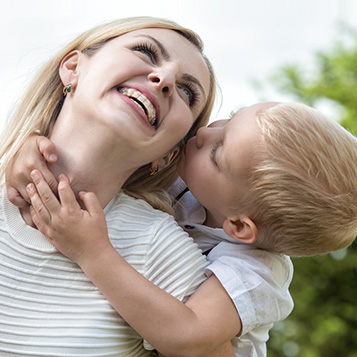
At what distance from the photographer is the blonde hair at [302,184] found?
2.09 meters

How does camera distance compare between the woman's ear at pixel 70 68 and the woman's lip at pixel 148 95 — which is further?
the woman's ear at pixel 70 68

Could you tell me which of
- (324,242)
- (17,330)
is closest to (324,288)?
(324,242)

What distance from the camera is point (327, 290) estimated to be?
850 cm

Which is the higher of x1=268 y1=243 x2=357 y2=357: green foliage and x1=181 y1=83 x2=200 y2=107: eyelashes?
x1=181 y1=83 x2=200 y2=107: eyelashes

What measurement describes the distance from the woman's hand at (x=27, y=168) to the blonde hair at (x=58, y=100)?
0.12m

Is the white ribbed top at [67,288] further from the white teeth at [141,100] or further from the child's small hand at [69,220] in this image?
the white teeth at [141,100]

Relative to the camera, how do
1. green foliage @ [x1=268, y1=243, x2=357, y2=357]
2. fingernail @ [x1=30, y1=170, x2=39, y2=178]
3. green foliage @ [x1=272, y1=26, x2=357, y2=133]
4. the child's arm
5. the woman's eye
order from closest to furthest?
1. the child's arm
2. fingernail @ [x1=30, y1=170, x2=39, y2=178]
3. the woman's eye
4. green foliage @ [x1=268, y1=243, x2=357, y2=357]
5. green foliage @ [x1=272, y1=26, x2=357, y2=133]

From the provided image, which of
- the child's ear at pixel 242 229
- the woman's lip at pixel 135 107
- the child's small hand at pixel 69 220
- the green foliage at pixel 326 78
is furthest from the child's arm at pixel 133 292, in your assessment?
the green foliage at pixel 326 78

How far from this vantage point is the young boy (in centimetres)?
190

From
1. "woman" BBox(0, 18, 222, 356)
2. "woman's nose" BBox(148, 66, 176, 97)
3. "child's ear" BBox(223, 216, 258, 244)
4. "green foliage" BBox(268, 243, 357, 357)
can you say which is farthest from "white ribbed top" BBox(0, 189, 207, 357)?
"green foliage" BBox(268, 243, 357, 357)

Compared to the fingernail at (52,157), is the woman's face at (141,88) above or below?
above

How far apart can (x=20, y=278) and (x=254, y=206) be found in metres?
0.89

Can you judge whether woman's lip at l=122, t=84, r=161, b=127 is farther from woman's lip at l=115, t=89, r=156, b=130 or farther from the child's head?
the child's head

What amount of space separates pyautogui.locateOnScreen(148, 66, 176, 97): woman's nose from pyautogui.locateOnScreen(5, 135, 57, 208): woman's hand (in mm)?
445
